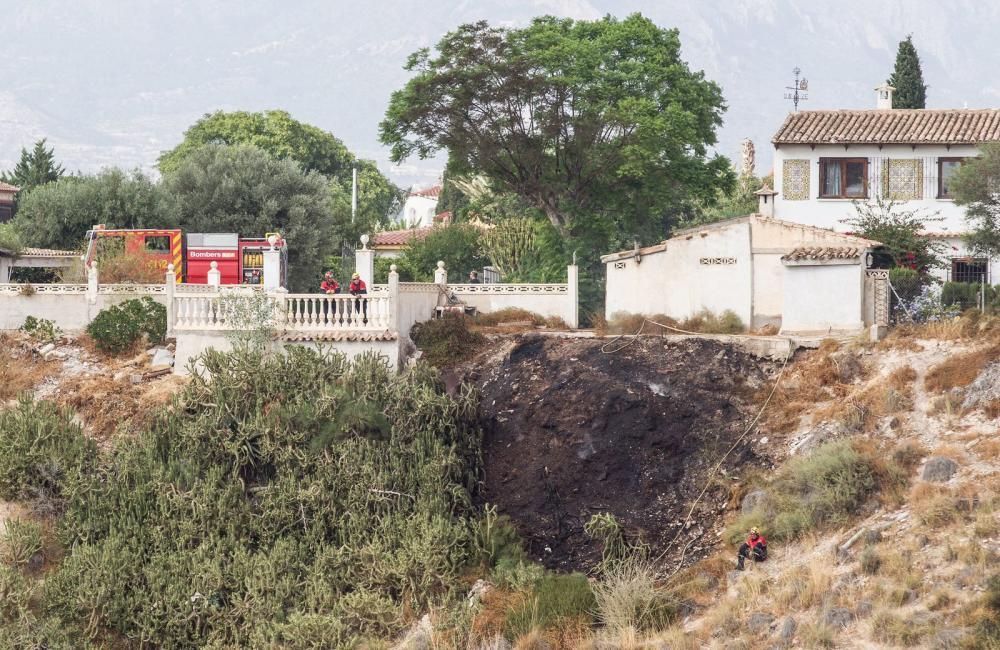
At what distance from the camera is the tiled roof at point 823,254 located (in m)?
33.2

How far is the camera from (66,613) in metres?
28.5

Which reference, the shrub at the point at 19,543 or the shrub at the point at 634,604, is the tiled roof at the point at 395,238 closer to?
the shrub at the point at 19,543

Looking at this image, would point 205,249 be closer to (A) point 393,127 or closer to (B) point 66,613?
(A) point 393,127

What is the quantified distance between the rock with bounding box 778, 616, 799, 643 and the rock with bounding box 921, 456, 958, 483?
3.86 meters

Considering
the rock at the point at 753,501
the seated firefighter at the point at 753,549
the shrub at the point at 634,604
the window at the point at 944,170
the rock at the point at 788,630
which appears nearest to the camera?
the rock at the point at 788,630

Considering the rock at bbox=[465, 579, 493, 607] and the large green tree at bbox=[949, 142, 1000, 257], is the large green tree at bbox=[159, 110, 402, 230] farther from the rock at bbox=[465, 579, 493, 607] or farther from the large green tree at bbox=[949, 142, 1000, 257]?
the rock at bbox=[465, 579, 493, 607]

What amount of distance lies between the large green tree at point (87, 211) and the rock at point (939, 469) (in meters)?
32.0

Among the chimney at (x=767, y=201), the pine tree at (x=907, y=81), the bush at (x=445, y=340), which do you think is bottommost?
the bush at (x=445, y=340)

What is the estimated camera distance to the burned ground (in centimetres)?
2856

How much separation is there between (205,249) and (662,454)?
16.8m

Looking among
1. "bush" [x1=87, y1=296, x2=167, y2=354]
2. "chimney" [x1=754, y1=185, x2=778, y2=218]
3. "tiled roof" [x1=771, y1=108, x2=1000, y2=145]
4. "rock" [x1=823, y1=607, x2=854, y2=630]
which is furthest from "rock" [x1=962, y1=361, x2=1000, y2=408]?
"chimney" [x1=754, y1=185, x2=778, y2=218]

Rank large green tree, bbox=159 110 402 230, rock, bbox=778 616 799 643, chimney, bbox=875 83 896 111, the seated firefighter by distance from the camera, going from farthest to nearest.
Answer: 1. large green tree, bbox=159 110 402 230
2. chimney, bbox=875 83 896 111
3. the seated firefighter
4. rock, bbox=778 616 799 643

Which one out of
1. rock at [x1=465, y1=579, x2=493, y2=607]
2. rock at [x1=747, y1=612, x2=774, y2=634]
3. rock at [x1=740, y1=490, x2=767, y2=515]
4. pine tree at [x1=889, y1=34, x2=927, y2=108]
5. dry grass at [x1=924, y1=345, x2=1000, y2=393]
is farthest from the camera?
pine tree at [x1=889, y1=34, x2=927, y2=108]

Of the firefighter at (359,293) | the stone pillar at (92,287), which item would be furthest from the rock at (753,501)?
the stone pillar at (92,287)
